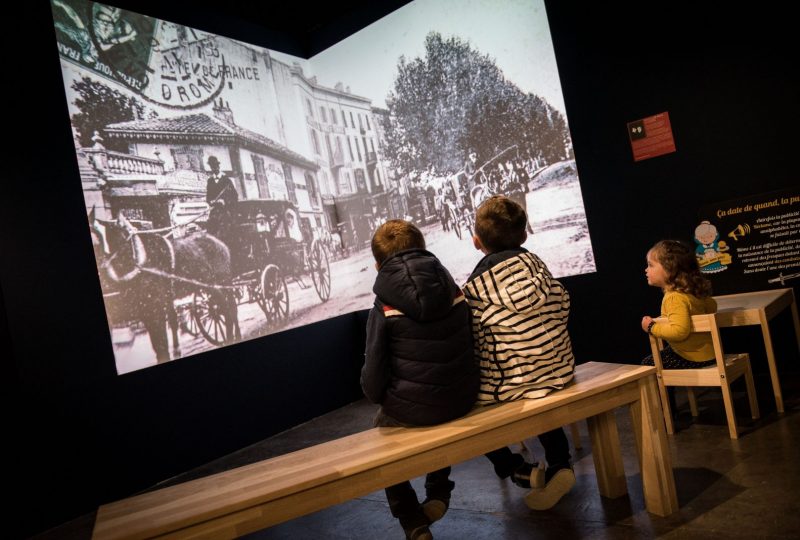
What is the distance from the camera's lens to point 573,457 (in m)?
3.35

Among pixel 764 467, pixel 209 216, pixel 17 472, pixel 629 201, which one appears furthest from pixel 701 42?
pixel 17 472

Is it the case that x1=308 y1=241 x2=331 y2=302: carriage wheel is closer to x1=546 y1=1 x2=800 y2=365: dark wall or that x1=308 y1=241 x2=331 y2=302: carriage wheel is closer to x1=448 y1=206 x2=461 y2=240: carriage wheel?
x1=448 y1=206 x2=461 y2=240: carriage wheel

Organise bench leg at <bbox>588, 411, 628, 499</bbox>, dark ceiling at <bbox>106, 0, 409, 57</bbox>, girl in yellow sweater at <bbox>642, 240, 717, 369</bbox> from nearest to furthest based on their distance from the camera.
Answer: bench leg at <bbox>588, 411, 628, 499</bbox> < girl in yellow sweater at <bbox>642, 240, 717, 369</bbox> < dark ceiling at <bbox>106, 0, 409, 57</bbox>

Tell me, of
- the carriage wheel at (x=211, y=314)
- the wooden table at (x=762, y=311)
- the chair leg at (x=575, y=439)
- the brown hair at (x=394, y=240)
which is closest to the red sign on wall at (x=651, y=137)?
the wooden table at (x=762, y=311)

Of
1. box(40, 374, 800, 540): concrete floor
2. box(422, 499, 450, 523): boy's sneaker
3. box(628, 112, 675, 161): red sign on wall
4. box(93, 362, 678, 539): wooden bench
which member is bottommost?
box(40, 374, 800, 540): concrete floor

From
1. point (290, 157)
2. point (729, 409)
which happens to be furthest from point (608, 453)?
point (290, 157)

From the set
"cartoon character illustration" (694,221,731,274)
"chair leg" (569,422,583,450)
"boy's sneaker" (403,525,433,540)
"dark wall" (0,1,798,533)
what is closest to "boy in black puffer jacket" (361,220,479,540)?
"boy's sneaker" (403,525,433,540)

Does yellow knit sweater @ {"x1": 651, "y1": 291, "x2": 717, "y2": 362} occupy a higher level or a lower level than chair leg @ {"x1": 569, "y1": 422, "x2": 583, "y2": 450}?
higher

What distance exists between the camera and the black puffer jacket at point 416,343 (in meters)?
2.29

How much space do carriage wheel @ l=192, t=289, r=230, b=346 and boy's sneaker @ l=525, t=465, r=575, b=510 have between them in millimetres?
3190

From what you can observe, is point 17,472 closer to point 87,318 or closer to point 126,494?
point 126,494

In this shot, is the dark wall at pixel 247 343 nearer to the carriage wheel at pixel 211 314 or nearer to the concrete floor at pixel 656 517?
the carriage wheel at pixel 211 314

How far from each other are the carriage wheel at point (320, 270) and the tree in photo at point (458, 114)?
110cm

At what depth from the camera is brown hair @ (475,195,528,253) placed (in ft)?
8.41
